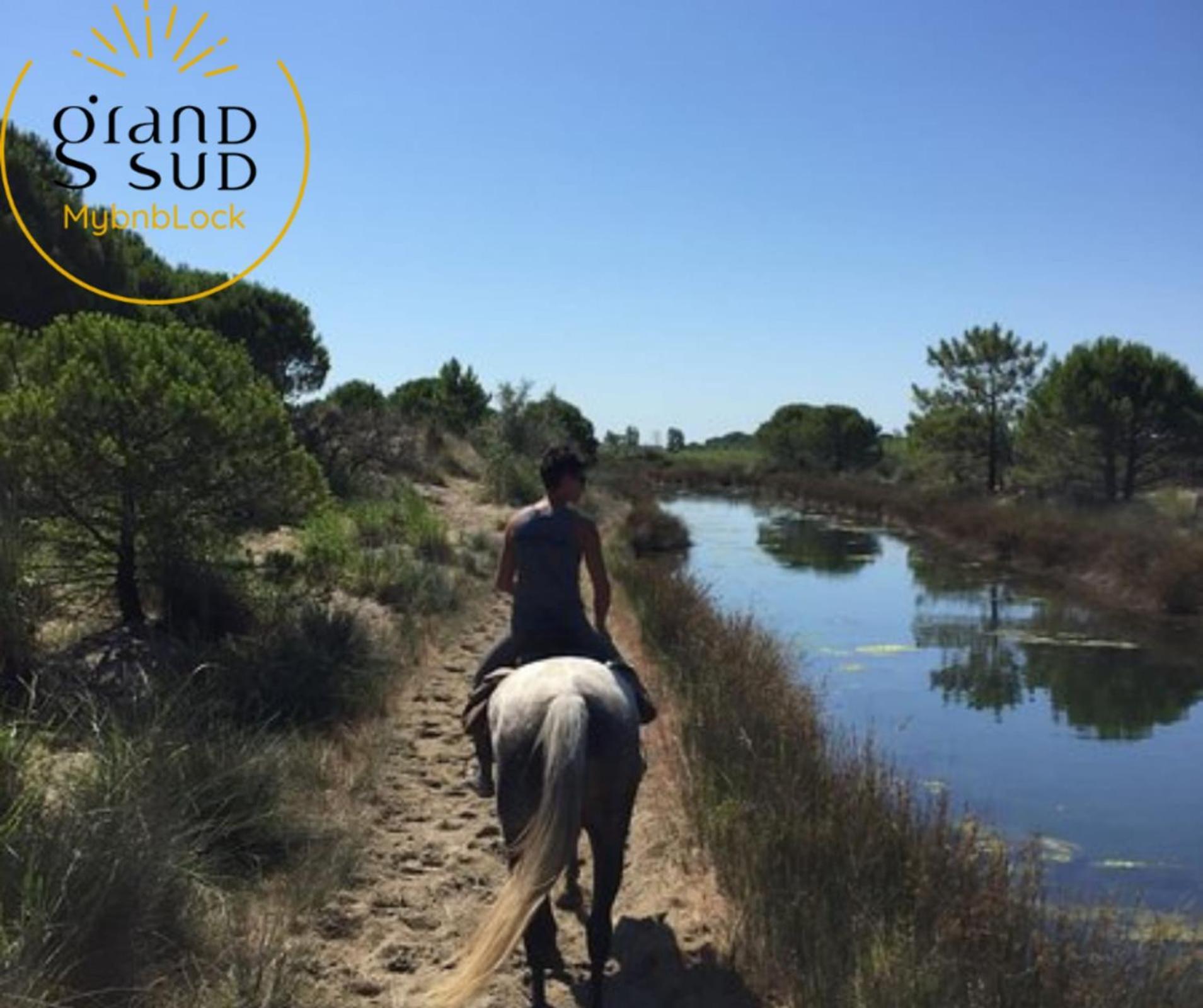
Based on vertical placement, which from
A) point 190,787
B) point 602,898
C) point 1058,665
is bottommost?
point 1058,665

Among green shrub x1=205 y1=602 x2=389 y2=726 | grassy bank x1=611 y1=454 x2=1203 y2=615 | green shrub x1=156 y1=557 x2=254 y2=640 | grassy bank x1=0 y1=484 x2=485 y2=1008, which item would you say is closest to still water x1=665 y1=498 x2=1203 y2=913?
grassy bank x1=611 y1=454 x2=1203 y2=615

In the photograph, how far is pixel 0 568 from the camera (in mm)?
7262

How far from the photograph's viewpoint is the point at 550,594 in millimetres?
5398

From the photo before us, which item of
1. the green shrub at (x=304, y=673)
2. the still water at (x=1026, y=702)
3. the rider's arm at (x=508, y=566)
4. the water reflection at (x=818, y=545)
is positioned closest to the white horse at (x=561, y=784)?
the rider's arm at (x=508, y=566)

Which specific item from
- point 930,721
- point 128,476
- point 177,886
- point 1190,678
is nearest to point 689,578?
point 930,721

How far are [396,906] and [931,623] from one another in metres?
15.8

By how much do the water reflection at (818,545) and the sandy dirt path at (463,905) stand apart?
807 inches

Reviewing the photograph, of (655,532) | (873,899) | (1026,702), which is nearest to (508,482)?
(655,532)

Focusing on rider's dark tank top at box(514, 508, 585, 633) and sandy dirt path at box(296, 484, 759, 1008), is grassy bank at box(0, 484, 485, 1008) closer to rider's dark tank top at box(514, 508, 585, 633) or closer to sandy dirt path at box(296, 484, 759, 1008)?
sandy dirt path at box(296, 484, 759, 1008)

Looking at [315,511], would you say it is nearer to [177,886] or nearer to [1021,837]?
[177,886]

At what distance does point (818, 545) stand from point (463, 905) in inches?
1176

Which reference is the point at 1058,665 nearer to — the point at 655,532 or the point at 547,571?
the point at 547,571

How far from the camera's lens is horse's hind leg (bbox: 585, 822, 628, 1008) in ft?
14.3

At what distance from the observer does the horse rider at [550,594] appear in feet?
17.4
